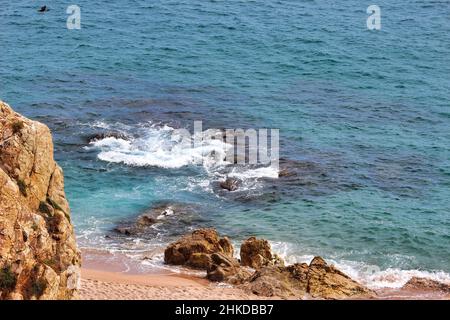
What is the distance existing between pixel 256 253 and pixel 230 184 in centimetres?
1170

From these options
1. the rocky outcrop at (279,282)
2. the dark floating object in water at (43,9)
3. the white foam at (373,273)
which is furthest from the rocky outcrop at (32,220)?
the dark floating object in water at (43,9)

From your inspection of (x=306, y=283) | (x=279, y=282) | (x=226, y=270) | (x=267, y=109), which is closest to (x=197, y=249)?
(x=226, y=270)

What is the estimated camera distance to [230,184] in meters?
54.7

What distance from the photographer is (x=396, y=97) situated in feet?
239

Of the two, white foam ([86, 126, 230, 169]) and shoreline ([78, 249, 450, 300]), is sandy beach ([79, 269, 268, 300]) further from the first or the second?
white foam ([86, 126, 230, 169])

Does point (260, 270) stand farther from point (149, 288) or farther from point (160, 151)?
point (160, 151)

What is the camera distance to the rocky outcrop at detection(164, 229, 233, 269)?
4212cm

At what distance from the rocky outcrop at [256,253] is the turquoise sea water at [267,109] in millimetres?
2465

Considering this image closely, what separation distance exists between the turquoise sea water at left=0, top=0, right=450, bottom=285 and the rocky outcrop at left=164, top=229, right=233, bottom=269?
114 inches

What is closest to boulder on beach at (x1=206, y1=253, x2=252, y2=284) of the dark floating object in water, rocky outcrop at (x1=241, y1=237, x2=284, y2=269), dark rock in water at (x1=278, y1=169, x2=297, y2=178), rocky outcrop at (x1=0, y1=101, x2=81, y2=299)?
rocky outcrop at (x1=241, y1=237, x2=284, y2=269)

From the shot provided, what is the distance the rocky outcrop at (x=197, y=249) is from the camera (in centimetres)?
4212
